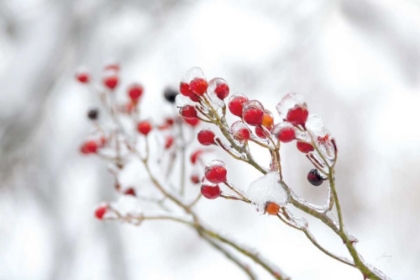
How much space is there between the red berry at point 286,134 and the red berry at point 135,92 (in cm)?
104

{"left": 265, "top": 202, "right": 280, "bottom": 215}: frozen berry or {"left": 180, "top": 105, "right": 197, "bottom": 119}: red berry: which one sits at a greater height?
{"left": 180, "top": 105, "right": 197, "bottom": 119}: red berry

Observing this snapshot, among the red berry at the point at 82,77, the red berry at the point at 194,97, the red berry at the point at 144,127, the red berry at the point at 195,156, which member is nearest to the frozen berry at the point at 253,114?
the red berry at the point at 194,97

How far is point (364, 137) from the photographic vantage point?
10.7ft

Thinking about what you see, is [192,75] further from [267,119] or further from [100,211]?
[100,211]

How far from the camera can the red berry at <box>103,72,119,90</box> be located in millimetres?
1774

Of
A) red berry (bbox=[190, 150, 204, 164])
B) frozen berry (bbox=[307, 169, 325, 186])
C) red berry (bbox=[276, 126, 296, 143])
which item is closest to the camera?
red berry (bbox=[276, 126, 296, 143])

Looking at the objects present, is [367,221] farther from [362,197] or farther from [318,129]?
[318,129]

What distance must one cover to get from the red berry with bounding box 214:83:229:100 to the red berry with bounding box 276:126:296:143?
20 centimetres

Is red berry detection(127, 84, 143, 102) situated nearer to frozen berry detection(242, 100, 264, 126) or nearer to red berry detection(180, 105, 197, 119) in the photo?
red berry detection(180, 105, 197, 119)

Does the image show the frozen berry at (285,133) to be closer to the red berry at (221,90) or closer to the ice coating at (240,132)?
the ice coating at (240,132)

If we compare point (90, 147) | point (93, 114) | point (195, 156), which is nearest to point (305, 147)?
point (195, 156)

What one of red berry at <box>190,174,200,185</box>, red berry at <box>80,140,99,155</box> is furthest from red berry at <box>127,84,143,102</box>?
red berry at <box>190,174,200,185</box>

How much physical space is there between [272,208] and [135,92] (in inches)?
41.8

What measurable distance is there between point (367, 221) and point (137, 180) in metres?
1.91
